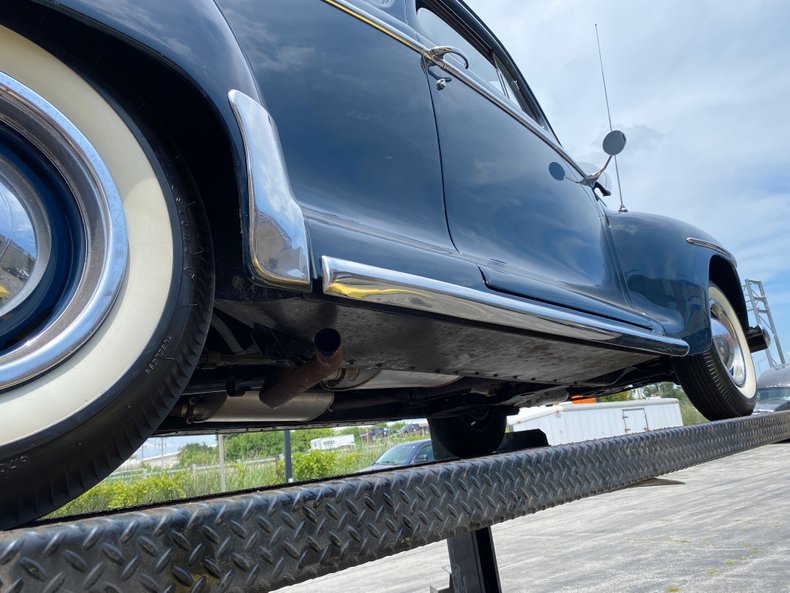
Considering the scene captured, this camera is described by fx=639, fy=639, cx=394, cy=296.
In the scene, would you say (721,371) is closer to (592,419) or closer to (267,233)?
(267,233)

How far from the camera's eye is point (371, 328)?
1.44 m

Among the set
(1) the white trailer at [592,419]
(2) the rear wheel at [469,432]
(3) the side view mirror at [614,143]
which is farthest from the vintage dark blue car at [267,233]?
(1) the white trailer at [592,419]

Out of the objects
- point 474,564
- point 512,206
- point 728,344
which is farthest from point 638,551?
point 512,206

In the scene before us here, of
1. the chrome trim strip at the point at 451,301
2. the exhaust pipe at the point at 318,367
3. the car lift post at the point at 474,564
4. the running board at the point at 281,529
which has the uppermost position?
the chrome trim strip at the point at 451,301

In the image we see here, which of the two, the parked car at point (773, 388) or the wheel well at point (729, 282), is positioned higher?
the wheel well at point (729, 282)

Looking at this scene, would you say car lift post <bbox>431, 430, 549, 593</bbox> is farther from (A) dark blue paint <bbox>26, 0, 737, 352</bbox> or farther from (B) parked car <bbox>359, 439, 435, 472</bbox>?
(B) parked car <bbox>359, 439, 435, 472</bbox>

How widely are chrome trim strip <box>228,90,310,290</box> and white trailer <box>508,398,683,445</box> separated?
1221cm

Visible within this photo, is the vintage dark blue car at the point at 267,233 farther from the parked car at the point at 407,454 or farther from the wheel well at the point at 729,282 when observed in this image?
the parked car at the point at 407,454

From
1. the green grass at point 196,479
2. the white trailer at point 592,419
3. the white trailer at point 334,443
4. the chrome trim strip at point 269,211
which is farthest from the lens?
the white trailer at point 334,443

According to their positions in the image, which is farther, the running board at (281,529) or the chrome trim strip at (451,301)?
the chrome trim strip at (451,301)

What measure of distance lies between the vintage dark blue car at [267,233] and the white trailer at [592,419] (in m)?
11.2

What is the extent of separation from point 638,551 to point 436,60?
10.3 feet

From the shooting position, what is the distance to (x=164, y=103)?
1.12 meters

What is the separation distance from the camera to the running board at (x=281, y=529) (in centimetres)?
69
